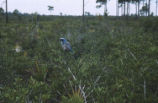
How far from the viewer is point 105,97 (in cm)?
208

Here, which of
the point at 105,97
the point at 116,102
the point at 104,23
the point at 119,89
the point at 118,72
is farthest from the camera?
the point at 104,23

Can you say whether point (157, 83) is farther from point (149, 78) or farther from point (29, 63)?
point (29, 63)

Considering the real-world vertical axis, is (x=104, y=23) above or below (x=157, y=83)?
above

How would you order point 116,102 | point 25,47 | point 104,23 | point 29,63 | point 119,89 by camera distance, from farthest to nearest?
1. point 104,23
2. point 25,47
3. point 29,63
4. point 119,89
5. point 116,102

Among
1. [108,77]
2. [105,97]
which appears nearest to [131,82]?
[105,97]

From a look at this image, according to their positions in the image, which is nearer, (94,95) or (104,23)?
(94,95)

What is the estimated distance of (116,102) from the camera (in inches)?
73.5

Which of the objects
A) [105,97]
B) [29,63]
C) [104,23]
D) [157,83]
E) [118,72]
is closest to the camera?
[105,97]

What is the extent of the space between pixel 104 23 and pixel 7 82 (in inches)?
342

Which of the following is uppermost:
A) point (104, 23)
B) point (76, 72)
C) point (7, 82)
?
point (104, 23)

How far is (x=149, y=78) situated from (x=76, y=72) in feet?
4.03

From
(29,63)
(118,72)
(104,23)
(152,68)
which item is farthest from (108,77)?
(104,23)

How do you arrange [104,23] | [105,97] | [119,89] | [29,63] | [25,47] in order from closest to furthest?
[105,97] → [119,89] → [29,63] → [25,47] → [104,23]

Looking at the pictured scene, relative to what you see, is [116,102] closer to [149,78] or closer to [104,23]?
[149,78]
